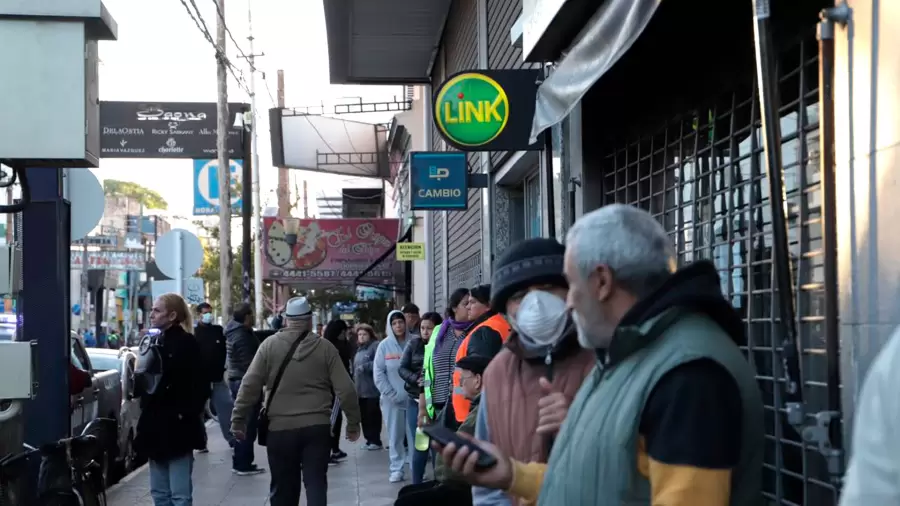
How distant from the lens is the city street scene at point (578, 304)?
2256 mm

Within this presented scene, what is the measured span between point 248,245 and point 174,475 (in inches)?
695

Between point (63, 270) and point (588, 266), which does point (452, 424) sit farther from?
point (588, 266)

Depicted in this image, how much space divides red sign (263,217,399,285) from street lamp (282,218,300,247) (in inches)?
1.7

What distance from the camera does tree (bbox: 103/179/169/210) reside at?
97.2 meters

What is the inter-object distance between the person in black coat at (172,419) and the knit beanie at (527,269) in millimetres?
4238

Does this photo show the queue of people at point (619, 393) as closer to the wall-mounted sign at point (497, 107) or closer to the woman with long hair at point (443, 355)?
the woman with long hair at point (443, 355)

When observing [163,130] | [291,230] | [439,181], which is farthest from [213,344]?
[291,230]

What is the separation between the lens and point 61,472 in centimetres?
619

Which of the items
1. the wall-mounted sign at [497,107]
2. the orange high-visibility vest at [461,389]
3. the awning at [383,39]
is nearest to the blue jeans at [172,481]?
the orange high-visibility vest at [461,389]

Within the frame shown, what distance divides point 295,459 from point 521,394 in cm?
424

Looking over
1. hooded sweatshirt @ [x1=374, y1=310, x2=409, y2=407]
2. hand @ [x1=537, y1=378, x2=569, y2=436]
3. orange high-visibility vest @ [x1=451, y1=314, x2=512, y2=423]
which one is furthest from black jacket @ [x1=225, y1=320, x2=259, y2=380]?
hand @ [x1=537, y1=378, x2=569, y2=436]

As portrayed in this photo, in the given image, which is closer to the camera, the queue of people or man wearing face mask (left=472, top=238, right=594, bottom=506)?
the queue of people

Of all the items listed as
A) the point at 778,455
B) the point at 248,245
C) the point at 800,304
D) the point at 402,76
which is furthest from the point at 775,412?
the point at 248,245

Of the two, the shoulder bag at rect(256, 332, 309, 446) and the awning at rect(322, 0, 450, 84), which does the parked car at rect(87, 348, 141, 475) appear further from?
the awning at rect(322, 0, 450, 84)
